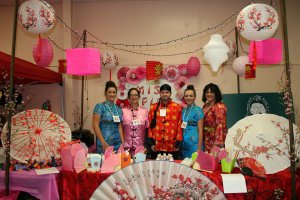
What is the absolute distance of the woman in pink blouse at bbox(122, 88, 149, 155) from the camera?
10.4 ft

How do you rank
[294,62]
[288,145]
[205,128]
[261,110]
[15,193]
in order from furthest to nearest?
[294,62]
[261,110]
[205,128]
[15,193]
[288,145]

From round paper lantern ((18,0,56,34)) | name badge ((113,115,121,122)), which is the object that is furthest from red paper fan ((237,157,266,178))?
round paper lantern ((18,0,56,34))

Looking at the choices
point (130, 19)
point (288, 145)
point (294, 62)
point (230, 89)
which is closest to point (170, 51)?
point (130, 19)

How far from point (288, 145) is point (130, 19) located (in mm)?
3832

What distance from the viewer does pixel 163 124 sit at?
318 cm

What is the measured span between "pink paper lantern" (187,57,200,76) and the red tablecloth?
2.74 meters

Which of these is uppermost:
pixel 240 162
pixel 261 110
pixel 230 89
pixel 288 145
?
pixel 230 89

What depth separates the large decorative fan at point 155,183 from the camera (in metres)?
1.45

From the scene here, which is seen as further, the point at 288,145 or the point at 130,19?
the point at 130,19

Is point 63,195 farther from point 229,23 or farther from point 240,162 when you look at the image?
point 229,23

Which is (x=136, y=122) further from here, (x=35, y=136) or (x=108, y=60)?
(x=108, y=60)

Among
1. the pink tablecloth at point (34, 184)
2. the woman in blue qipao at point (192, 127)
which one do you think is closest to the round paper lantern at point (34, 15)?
the pink tablecloth at point (34, 184)

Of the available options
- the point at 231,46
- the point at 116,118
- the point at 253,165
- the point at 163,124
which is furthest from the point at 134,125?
the point at 231,46

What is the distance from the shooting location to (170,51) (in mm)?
5066
